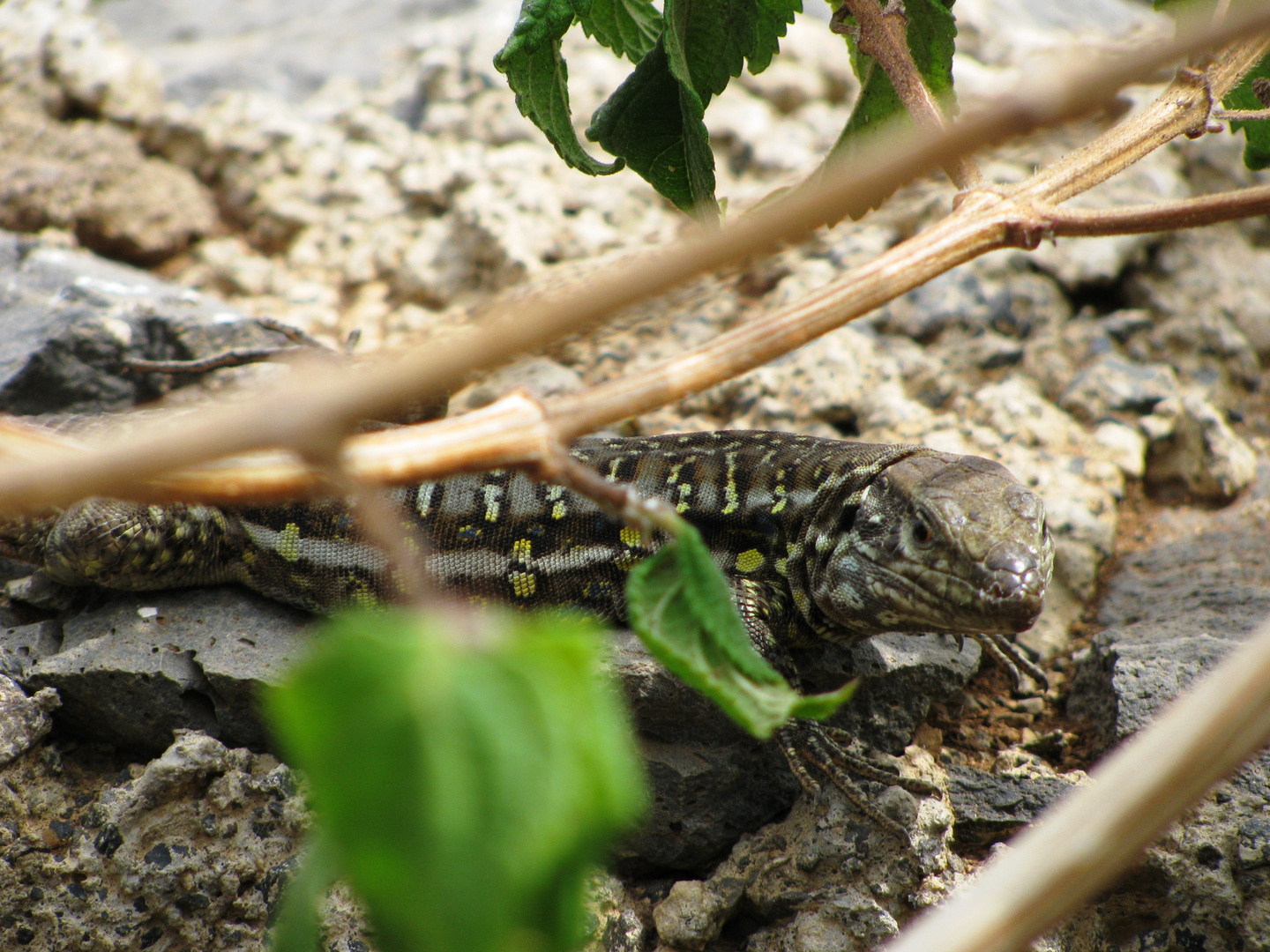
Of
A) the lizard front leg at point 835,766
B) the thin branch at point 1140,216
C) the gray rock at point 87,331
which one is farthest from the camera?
the gray rock at point 87,331

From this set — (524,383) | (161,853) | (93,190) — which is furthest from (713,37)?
(93,190)

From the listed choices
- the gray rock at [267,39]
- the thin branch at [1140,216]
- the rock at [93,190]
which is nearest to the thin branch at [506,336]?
the thin branch at [1140,216]

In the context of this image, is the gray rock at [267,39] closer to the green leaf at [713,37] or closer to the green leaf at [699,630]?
the green leaf at [713,37]

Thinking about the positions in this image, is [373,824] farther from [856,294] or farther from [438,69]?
[438,69]

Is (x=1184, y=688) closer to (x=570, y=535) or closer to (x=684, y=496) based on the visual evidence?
(x=684, y=496)

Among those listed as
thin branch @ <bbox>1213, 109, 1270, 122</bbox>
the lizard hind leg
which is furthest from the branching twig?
the lizard hind leg

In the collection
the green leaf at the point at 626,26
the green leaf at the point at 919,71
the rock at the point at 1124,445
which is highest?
the green leaf at the point at 626,26

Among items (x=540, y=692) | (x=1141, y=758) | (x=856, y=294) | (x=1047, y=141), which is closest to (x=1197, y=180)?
(x=1047, y=141)
